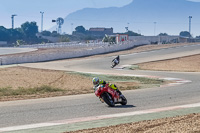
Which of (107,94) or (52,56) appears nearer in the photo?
(107,94)

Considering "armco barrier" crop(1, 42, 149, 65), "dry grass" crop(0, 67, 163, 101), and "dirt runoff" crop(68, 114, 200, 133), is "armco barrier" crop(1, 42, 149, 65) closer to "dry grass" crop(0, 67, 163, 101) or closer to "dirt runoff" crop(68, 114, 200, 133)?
"dry grass" crop(0, 67, 163, 101)

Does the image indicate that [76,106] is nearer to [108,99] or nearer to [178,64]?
[108,99]

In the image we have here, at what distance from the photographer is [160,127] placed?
992 cm

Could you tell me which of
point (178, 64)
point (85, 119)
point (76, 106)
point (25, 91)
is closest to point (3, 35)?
point (178, 64)

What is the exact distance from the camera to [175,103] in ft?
50.8

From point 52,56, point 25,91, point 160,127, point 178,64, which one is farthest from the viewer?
point 52,56

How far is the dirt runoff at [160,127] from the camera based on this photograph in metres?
9.48

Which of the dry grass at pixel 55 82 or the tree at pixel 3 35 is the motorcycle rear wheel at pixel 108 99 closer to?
the dry grass at pixel 55 82

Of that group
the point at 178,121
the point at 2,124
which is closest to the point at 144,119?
the point at 178,121

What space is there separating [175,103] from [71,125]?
5.44 m

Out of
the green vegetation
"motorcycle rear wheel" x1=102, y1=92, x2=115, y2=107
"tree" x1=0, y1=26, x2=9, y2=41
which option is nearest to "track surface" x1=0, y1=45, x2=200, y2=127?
"motorcycle rear wheel" x1=102, y1=92, x2=115, y2=107

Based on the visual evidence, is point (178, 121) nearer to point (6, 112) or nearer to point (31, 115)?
point (31, 115)

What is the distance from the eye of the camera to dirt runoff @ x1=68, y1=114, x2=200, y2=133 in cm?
948

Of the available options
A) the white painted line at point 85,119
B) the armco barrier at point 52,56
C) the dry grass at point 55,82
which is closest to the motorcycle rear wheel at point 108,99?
the white painted line at point 85,119
